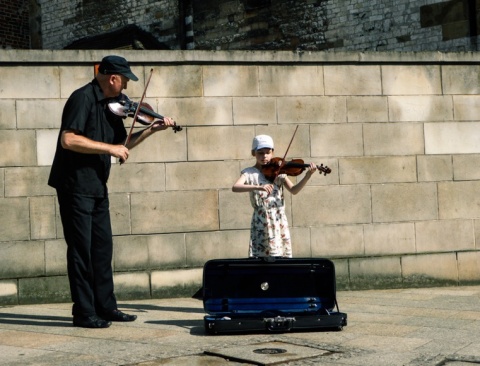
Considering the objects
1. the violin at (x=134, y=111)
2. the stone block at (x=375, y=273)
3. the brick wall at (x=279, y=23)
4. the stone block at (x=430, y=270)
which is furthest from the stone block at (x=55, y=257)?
the brick wall at (x=279, y=23)

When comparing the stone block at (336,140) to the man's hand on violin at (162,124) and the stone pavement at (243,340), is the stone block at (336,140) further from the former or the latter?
the man's hand on violin at (162,124)

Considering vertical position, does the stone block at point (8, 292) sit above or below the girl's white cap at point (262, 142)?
below

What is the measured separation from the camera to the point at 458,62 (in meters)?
9.29

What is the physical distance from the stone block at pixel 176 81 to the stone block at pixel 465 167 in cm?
290

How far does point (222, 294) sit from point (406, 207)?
10.9 ft

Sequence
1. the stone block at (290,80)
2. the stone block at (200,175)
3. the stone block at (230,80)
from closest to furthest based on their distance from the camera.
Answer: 1. the stone block at (200,175)
2. the stone block at (230,80)
3. the stone block at (290,80)

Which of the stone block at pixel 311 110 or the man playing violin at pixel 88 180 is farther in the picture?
the stone block at pixel 311 110

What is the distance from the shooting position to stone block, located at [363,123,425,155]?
903 cm

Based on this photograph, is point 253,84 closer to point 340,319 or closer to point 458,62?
point 458,62

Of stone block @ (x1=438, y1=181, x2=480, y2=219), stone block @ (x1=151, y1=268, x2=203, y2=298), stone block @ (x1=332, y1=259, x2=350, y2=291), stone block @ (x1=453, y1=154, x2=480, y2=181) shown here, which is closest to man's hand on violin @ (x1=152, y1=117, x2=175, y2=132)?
stone block @ (x1=151, y1=268, x2=203, y2=298)

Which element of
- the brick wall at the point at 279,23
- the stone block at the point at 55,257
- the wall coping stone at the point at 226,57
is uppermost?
the brick wall at the point at 279,23

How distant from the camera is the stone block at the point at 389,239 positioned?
8961 mm

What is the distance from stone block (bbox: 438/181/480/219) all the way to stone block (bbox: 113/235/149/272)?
3.20 metres

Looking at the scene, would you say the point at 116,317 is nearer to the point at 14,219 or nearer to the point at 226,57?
the point at 14,219
